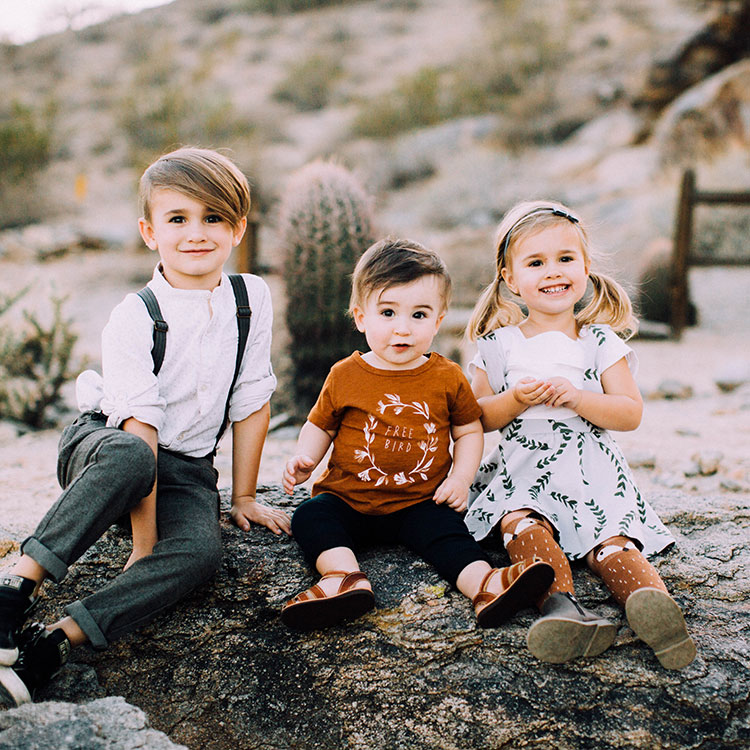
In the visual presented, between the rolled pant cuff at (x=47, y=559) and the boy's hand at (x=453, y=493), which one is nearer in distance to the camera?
the rolled pant cuff at (x=47, y=559)

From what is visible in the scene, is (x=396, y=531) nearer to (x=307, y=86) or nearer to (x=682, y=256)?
(x=682, y=256)

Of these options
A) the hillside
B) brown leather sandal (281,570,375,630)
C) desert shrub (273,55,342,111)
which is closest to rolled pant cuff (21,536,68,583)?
brown leather sandal (281,570,375,630)

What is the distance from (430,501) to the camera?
235cm

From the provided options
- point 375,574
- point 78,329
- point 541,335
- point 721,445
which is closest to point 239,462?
point 375,574

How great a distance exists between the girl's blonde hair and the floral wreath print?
1.39 ft

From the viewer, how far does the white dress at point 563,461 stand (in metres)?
2.33

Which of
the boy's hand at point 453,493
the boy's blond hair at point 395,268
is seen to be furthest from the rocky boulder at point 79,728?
the boy's blond hair at point 395,268

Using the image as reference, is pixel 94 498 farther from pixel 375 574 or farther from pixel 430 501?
pixel 430 501

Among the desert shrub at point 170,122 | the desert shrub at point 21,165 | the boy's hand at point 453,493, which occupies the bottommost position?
the boy's hand at point 453,493

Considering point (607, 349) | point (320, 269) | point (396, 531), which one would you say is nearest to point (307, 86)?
point (320, 269)

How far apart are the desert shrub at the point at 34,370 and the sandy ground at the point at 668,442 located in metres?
0.23

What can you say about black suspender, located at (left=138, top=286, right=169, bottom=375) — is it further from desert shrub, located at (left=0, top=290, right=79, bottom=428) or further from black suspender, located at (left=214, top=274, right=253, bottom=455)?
desert shrub, located at (left=0, top=290, right=79, bottom=428)

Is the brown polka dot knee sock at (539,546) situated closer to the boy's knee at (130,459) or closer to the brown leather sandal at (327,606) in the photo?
the brown leather sandal at (327,606)

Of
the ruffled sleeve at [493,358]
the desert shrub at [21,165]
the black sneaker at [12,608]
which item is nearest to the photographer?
the black sneaker at [12,608]
